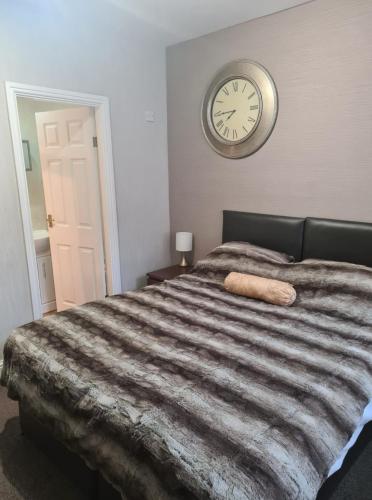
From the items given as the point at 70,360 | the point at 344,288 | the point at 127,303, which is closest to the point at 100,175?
the point at 127,303

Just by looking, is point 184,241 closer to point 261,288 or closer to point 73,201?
point 73,201

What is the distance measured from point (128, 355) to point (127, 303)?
0.64 m

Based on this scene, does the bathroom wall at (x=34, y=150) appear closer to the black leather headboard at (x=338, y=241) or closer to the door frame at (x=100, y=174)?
the door frame at (x=100, y=174)

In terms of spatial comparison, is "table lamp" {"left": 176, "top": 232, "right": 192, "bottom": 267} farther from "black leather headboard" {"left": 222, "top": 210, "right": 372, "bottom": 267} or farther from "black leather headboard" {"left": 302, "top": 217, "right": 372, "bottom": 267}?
"black leather headboard" {"left": 302, "top": 217, "right": 372, "bottom": 267}

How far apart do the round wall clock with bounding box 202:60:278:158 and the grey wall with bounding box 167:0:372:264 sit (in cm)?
7

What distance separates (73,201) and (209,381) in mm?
2397

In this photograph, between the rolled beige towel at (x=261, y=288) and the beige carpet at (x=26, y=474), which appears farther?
the rolled beige towel at (x=261, y=288)

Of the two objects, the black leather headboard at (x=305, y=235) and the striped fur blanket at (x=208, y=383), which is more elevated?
the black leather headboard at (x=305, y=235)

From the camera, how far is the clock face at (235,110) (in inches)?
113

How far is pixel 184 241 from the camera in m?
3.40

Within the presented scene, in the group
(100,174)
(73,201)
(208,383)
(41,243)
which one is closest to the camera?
(208,383)

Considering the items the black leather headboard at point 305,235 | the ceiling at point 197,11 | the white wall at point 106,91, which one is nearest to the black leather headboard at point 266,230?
the black leather headboard at point 305,235

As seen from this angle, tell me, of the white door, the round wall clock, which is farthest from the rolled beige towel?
the white door

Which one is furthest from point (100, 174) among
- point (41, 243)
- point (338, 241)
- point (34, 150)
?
point (338, 241)
